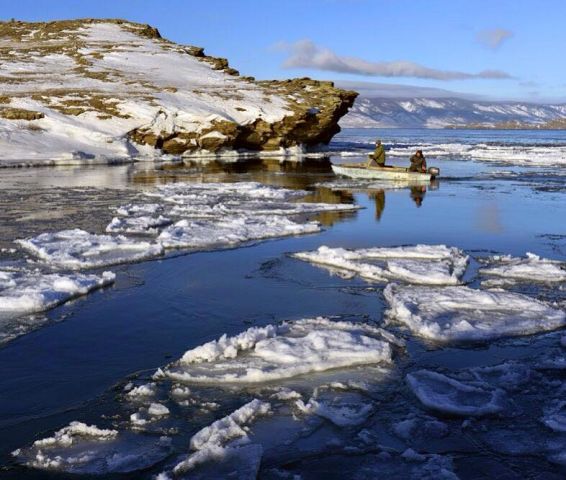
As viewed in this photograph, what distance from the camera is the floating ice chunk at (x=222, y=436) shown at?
4538 mm

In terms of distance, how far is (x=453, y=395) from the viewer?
571 centimetres

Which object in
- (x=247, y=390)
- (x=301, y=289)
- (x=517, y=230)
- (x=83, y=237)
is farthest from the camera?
(x=517, y=230)

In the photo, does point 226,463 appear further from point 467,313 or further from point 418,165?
point 418,165

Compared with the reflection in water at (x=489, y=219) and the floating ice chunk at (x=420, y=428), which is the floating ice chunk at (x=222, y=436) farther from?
the reflection in water at (x=489, y=219)

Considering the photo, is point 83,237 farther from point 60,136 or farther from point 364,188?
point 60,136

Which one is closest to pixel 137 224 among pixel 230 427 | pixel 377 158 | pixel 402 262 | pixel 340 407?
pixel 402 262

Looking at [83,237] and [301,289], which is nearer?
[301,289]

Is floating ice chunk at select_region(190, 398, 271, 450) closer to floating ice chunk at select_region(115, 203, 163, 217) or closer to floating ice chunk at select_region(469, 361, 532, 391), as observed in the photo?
floating ice chunk at select_region(469, 361, 532, 391)

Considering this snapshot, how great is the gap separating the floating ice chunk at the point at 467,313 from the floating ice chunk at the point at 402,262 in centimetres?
Answer: 72

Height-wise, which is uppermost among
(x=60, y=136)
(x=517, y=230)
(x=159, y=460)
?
(x=60, y=136)

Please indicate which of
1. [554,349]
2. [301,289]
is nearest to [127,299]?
[301,289]

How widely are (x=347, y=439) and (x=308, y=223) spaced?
412 inches

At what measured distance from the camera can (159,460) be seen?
4594mm

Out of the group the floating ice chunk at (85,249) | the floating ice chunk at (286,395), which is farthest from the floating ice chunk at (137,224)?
the floating ice chunk at (286,395)
